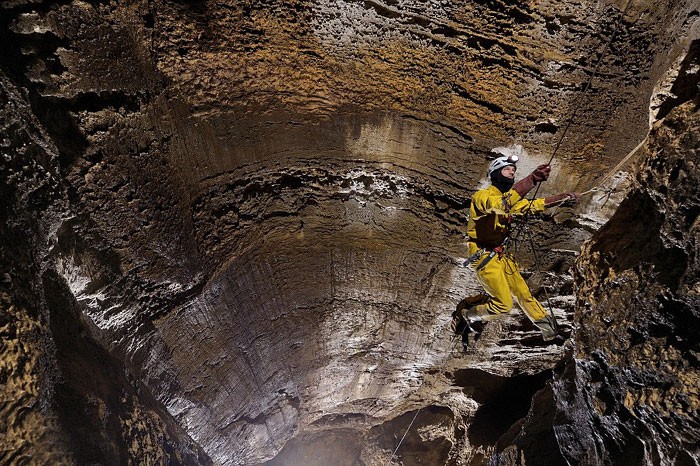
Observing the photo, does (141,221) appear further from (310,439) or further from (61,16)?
(310,439)

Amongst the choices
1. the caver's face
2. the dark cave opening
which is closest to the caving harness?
the caver's face

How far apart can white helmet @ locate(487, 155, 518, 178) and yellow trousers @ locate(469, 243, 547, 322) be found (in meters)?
0.70

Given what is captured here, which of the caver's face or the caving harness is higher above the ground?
the caver's face

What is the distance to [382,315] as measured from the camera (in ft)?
15.7

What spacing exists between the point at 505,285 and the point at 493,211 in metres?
0.87

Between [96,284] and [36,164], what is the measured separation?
103cm

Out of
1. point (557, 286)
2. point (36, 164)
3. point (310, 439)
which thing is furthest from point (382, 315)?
point (310, 439)

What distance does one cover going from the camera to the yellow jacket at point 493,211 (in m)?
2.75

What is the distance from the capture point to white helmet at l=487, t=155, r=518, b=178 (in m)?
2.86

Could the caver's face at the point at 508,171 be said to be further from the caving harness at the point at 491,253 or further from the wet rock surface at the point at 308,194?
the caving harness at the point at 491,253

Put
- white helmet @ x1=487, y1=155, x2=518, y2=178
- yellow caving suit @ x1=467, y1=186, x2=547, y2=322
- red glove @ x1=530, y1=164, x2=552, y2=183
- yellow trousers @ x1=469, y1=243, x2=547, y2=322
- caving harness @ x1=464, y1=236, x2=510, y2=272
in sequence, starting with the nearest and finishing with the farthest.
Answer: red glove @ x1=530, y1=164, x2=552, y2=183, white helmet @ x1=487, y1=155, x2=518, y2=178, yellow caving suit @ x1=467, y1=186, x2=547, y2=322, caving harness @ x1=464, y1=236, x2=510, y2=272, yellow trousers @ x1=469, y1=243, x2=547, y2=322

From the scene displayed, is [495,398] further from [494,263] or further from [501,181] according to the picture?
[501,181]

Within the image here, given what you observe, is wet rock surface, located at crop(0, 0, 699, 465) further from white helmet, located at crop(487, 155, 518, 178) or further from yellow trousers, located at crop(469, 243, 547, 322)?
yellow trousers, located at crop(469, 243, 547, 322)

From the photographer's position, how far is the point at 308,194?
358 centimetres
